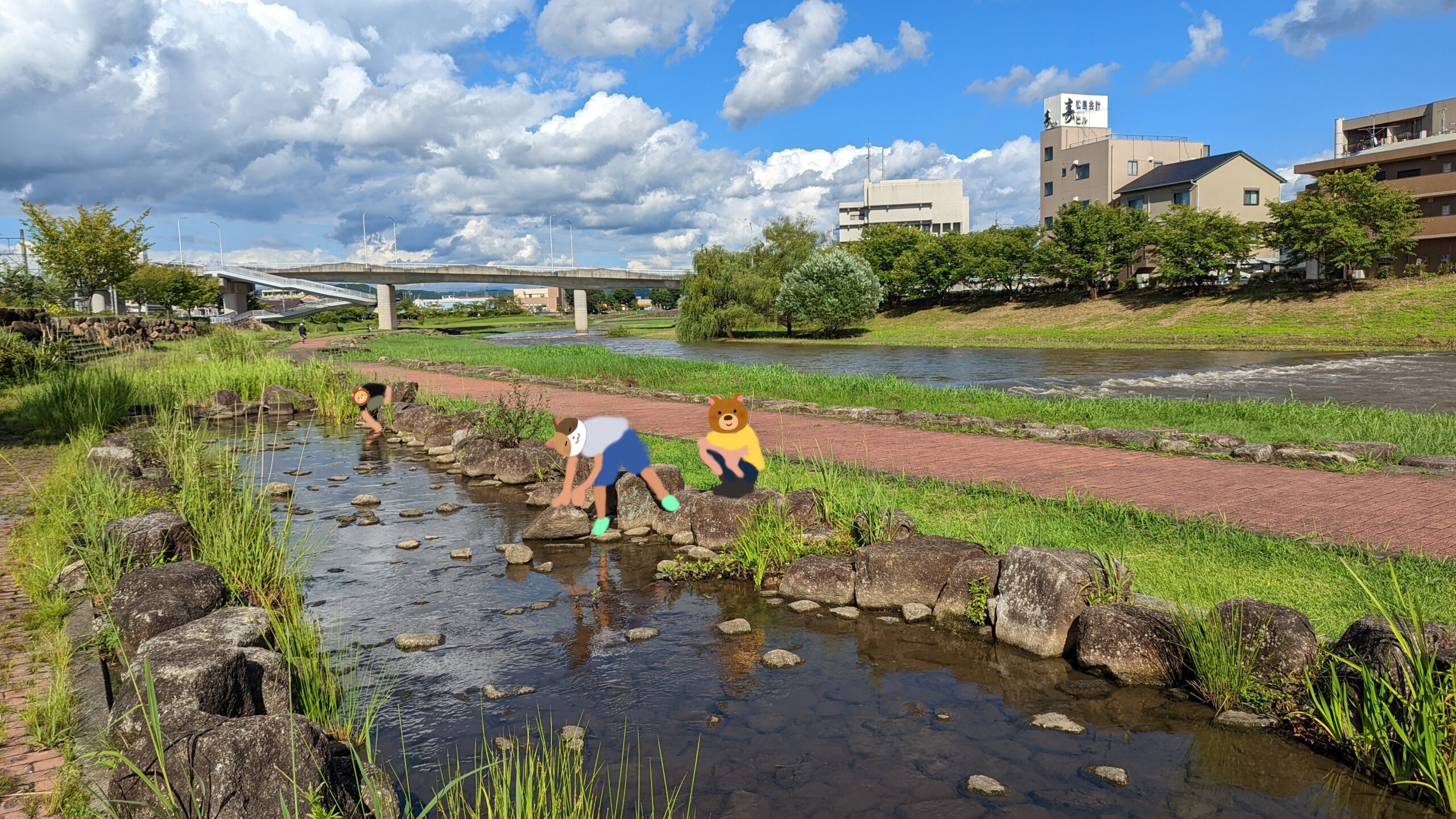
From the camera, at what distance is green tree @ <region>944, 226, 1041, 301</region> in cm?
6919

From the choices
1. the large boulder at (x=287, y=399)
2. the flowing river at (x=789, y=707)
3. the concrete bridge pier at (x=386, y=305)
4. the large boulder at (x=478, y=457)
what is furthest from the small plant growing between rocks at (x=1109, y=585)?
the concrete bridge pier at (x=386, y=305)

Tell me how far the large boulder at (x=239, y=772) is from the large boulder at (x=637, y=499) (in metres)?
5.76

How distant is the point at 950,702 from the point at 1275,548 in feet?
11.6

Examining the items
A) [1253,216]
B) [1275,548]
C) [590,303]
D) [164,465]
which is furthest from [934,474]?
[590,303]

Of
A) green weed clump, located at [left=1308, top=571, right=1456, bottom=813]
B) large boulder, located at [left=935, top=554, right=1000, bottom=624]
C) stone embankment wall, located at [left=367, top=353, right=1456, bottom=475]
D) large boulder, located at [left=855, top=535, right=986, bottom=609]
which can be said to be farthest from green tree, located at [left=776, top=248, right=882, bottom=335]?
green weed clump, located at [left=1308, top=571, right=1456, bottom=813]

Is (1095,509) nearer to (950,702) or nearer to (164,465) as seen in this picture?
(950,702)

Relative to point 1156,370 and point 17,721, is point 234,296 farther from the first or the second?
point 17,721

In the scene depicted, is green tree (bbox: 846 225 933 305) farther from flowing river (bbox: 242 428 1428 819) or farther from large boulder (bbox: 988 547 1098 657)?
large boulder (bbox: 988 547 1098 657)

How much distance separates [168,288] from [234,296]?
17762 mm

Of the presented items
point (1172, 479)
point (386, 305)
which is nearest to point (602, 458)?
point (1172, 479)

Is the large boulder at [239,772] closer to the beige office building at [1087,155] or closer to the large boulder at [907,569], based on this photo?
the large boulder at [907,569]

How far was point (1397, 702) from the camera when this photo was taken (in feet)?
15.1

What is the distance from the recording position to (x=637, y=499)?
9688 millimetres

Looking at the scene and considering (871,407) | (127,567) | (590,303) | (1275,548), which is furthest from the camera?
(590,303)
